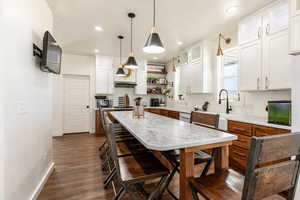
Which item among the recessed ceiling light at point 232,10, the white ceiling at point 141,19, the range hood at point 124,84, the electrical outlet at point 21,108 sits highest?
the white ceiling at point 141,19

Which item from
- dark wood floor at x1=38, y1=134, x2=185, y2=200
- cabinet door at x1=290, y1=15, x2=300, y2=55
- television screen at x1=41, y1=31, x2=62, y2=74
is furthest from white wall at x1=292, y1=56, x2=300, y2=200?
television screen at x1=41, y1=31, x2=62, y2=74

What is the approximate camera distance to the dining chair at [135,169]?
1185mm

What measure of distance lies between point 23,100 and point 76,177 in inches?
56.7

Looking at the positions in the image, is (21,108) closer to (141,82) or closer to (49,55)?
(49,55)

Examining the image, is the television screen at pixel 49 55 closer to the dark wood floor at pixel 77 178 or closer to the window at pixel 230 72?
the dark wood floor at pixel 77 178

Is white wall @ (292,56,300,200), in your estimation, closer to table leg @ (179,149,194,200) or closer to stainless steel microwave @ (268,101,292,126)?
stainless steel microwave @ (268,101,292,126)

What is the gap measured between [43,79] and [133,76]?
3.68 metres

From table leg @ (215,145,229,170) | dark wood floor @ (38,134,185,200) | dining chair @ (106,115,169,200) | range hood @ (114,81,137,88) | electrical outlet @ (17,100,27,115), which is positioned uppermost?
range hood @ (114,81,137,88)

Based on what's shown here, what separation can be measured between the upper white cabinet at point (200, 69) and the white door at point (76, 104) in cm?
361

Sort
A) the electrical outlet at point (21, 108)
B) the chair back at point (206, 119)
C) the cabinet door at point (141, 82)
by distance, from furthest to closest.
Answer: the cabinet door at point (141, 82)
the chair back at point (206, 119)
the electrical outlet at point (21, 108)

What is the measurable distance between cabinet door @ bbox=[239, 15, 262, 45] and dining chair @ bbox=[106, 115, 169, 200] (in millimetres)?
2603

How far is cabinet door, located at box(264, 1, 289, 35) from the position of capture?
2.14 meters

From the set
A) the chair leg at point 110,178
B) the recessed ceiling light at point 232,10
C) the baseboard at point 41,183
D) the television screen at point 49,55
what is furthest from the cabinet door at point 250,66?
the baseboard at point 41,183

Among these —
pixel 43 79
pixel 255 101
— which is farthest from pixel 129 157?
pixel 255 101
